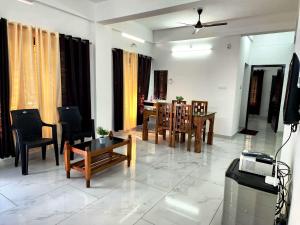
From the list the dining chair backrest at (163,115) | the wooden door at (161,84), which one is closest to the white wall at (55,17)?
the dining chair backrest at (163,115)

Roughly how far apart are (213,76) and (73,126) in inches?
151

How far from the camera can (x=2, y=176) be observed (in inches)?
108

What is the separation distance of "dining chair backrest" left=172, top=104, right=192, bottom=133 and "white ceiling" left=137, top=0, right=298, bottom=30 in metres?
1.92

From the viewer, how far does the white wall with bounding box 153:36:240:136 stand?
201 inches

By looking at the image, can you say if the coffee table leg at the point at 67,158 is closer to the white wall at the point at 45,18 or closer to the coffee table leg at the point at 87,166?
the coffee table leg at the point at 87,166

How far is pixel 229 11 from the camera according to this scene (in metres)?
4.25

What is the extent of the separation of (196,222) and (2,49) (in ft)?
11.5

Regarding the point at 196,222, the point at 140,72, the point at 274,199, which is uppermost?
the point at 140,72

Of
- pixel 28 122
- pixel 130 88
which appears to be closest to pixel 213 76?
pixel 130 88

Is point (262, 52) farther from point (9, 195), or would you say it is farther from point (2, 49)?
point (9, 195)

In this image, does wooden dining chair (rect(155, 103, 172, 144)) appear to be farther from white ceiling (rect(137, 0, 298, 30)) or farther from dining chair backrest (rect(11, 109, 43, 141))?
dining chair backrest (rect(11, 109, 43, 141))

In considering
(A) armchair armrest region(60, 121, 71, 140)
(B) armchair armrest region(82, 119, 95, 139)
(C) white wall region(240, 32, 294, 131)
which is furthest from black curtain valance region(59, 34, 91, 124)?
(C) white wall region(240, 32, 294, 131)

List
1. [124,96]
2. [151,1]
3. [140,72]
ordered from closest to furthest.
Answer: [151,1] → [124,96] → [140,72]

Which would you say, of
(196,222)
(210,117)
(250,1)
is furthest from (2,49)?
(250,1)
